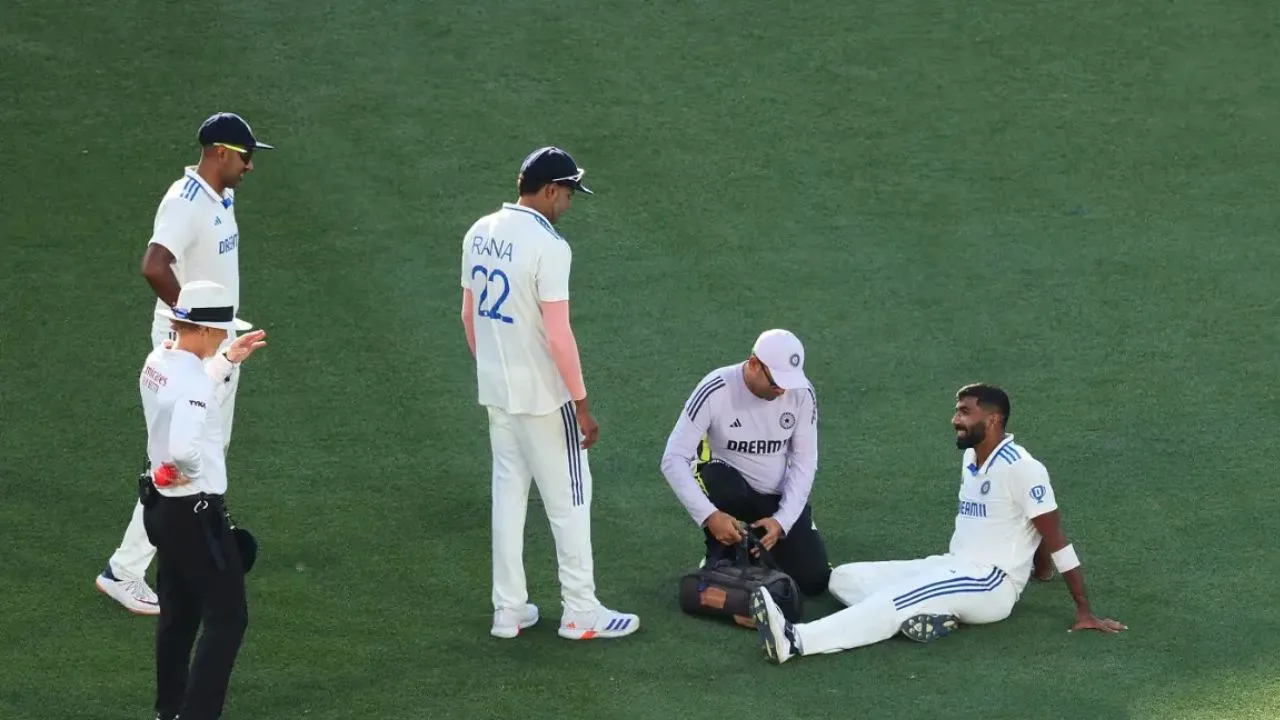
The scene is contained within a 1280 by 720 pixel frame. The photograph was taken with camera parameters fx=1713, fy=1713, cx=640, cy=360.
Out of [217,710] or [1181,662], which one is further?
[1181,662]

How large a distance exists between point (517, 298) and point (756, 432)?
1.39 metres

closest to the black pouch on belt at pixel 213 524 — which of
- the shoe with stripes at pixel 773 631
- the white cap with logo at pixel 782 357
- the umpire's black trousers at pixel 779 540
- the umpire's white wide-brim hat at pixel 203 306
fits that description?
the umpire's white wide-brim hat at pixel 203 306

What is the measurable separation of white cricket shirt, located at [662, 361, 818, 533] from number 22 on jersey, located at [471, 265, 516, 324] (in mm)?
1090

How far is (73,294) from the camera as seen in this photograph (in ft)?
32.6

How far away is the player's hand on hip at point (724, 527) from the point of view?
7055 mm

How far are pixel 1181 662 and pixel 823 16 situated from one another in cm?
735

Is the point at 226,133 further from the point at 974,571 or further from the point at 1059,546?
the point at 1059,546

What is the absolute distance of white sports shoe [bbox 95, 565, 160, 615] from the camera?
6.87 meters

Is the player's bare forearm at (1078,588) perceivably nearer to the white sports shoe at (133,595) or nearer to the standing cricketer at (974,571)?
the standing cricketer at (974,571)

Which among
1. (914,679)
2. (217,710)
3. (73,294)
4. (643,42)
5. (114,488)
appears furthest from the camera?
(643,42)

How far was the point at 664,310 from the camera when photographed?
32.6ft

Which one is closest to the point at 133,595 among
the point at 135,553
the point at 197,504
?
the point at 135,553

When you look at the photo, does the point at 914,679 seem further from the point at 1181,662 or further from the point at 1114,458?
the point at 1114,458

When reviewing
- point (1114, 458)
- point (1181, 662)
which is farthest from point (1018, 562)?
point (1114, 458)
